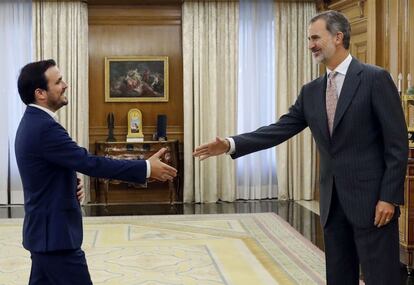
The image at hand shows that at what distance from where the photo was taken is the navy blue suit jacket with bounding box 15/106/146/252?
2.72 m

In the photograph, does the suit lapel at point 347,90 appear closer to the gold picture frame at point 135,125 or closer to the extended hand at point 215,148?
the extended hand at point 215,148

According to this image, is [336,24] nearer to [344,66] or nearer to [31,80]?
[344,66]

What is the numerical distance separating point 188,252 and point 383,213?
3312 millimetres

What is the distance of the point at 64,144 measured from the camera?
2717 millimetres

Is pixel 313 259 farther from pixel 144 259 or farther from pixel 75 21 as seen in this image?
pixel 75 21

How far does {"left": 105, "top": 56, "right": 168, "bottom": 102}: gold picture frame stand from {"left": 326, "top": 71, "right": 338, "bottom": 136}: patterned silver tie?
653 cm

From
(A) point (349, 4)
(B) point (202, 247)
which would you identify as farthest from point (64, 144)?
(A) point (349, 4)

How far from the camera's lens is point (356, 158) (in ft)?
8.79

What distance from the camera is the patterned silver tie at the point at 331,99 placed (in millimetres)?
2770

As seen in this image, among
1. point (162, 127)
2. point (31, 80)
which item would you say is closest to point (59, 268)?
point (31, 80)

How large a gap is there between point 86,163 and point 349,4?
614 cm

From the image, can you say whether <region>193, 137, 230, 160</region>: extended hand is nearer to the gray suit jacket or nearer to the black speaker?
the gray suit jacket

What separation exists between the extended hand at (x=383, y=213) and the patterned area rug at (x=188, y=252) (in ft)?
7.11

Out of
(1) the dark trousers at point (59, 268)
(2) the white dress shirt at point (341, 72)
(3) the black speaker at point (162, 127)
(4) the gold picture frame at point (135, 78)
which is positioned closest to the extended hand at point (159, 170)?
(1) the dark trousers at point (59, 268)
